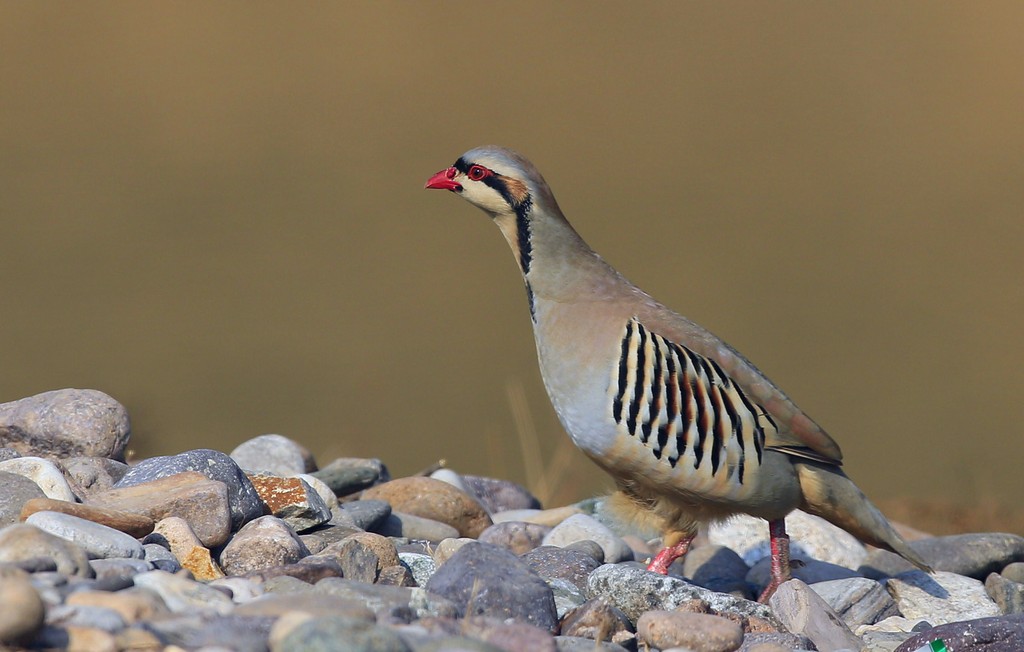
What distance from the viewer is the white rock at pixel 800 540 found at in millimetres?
5773

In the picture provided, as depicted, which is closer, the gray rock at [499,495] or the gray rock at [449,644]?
the gray rock at [449,644]

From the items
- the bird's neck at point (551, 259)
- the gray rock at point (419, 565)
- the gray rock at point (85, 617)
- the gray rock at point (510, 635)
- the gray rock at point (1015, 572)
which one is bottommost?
the gray rock at point (1015, 572)

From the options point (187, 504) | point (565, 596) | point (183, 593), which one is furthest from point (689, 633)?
point (187, 504)

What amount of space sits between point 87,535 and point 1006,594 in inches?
149

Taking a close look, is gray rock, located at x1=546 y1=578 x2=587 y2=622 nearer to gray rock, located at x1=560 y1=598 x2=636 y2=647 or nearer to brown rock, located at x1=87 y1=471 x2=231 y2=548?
gray rock, located at x1=560 y1=598 x2=636 y2=647

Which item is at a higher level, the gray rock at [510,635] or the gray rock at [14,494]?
the gray rock at [510,635]

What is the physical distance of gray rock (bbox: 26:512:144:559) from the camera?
138 inches

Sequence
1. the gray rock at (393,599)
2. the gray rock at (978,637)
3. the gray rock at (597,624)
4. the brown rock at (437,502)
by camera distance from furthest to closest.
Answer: the brown rock at (437,502)
the gray rock at (978,637)
the gray rock at (597,624)
the gray rock at (393,599)

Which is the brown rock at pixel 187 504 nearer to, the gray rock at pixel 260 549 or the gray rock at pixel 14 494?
the gray rock at pixel 260 549

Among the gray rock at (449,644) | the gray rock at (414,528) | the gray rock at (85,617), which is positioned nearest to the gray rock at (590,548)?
the gray rock at (414,528)

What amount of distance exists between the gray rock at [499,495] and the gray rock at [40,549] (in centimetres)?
329

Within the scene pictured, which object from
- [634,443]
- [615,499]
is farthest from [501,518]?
[634,443]

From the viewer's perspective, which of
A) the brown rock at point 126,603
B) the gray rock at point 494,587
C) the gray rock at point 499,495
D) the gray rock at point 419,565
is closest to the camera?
the brown rock at point 126,603

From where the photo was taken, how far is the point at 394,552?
4.11 meters
